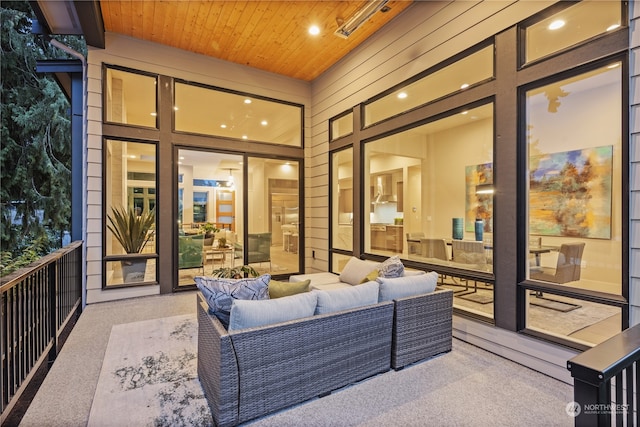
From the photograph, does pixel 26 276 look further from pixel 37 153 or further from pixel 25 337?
pixel 37 153

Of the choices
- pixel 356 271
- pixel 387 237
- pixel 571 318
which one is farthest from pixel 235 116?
pixel 571 318

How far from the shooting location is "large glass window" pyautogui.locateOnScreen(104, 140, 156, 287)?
4.65 metres

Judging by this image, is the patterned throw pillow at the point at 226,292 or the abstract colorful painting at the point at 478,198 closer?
the patterned throw pillow at the point at 226,292

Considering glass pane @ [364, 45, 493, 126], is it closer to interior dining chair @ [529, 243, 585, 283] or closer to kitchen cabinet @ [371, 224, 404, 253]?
kitchen cabinet @ [371, 224, 404, 253]

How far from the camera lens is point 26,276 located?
222 centimetres

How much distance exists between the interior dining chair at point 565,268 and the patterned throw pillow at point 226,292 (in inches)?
98.5

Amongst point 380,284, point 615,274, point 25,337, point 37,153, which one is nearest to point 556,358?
point 615,274

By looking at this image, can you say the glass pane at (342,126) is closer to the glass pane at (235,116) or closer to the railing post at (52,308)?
the glass pane at (235,116)

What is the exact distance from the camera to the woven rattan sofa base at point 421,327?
2.59 meters

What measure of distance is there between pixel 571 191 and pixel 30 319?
15.6 ft

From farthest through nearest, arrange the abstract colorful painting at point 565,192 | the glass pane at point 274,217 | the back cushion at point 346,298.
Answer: the glass pane at point 274,217, the abstract colorful painting at point 565,192, the back cushion at point 346,298

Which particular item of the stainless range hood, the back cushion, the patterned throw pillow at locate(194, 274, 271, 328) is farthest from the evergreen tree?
the back cushion

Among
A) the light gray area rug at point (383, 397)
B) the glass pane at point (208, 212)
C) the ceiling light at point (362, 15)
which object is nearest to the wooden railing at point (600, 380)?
the light gray area rug at point (383, 397)

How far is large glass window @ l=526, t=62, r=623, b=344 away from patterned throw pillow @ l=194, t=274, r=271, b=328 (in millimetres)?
2504
